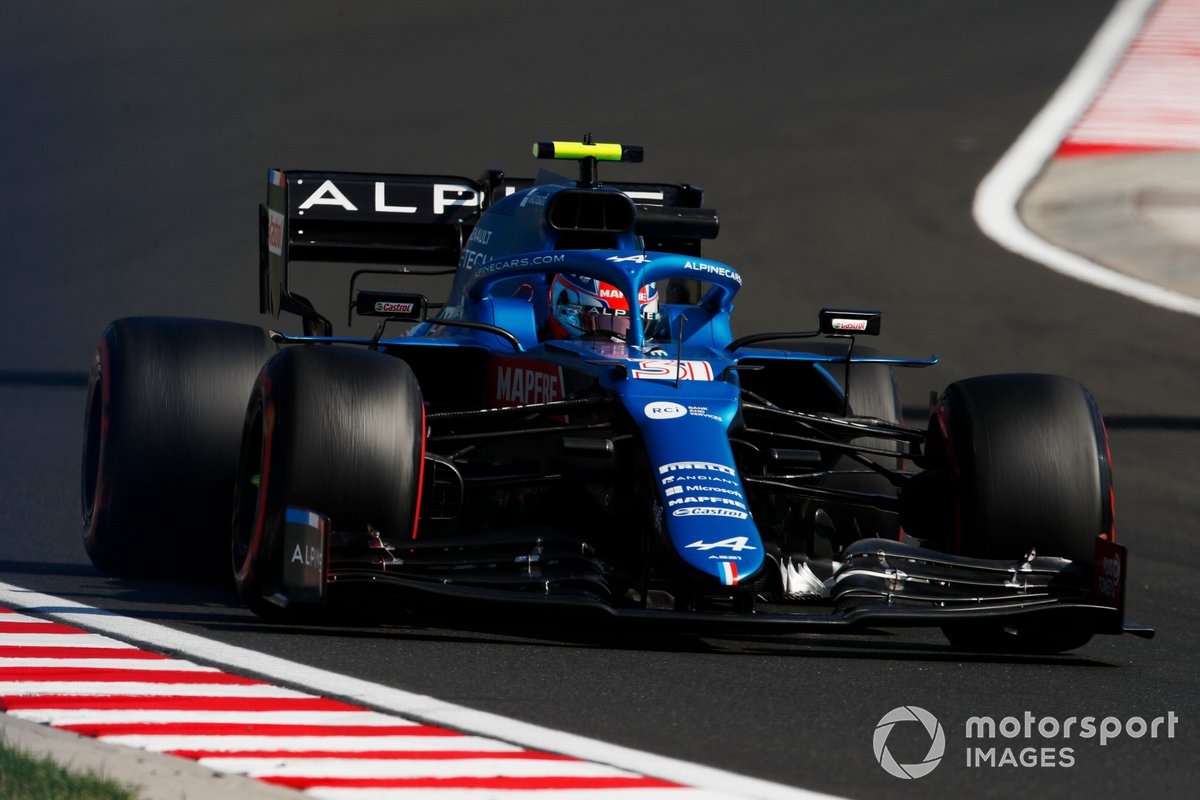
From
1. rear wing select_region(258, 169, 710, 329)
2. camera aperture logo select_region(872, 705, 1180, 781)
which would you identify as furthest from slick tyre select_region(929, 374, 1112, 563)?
rear wing select_region(258, 169, 710, 329)

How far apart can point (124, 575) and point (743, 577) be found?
2791 mm

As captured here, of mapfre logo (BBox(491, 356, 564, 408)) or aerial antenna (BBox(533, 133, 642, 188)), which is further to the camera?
aerial antenna (BBox(533, 133, 642, 188))

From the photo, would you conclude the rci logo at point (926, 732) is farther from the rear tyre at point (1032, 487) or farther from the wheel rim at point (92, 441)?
the wheel rim at point (92, 441)

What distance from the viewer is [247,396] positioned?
7.63m

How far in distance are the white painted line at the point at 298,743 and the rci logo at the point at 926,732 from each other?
98 centimetres

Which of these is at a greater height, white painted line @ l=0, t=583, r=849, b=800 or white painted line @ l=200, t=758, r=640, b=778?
white painted line @ l=200, t=758, r=640, b=778

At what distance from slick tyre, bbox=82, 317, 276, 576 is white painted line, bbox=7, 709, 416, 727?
96.4 inches

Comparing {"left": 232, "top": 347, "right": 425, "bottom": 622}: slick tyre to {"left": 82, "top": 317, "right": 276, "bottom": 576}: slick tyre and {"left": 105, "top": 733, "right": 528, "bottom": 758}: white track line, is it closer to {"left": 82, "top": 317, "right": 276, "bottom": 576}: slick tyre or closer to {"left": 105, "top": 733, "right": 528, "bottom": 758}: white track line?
{"left": 82, "top": 317, "right": 276, "bottom": 576}: slick tyre

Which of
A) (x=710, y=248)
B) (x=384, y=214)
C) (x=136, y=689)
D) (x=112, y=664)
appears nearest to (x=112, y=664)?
(x=112, y=664)

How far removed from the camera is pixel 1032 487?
6.82 m

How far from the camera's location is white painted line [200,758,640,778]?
4.49 m

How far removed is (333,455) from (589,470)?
1013 mm

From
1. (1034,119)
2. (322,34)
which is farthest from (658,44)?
(1034,119)

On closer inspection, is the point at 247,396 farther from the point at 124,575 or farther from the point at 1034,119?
the point at 1034,119
